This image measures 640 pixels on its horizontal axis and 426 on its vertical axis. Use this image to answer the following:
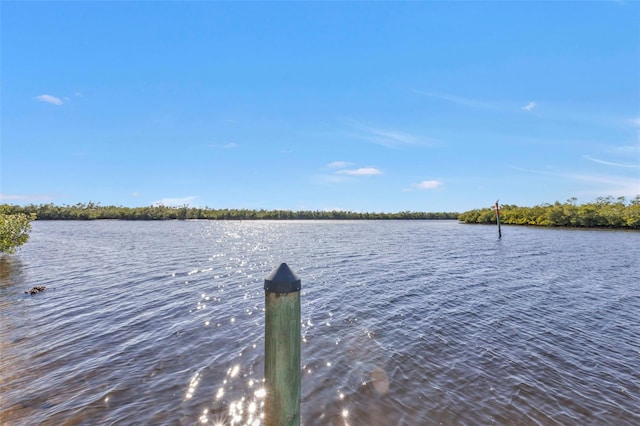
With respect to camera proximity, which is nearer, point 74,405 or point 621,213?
point 74,405

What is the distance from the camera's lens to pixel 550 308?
1154 cm

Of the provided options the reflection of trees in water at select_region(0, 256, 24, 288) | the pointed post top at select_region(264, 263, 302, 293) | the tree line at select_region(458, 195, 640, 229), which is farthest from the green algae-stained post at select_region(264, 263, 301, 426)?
the tree line at select_region(458, 195, 640, 229)

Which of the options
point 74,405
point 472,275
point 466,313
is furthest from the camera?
point 472,275

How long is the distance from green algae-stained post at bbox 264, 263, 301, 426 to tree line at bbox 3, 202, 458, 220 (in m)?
168

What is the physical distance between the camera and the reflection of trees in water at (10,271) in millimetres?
15262

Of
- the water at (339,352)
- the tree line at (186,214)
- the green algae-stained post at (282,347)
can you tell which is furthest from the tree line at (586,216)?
the tree line at (186,214)

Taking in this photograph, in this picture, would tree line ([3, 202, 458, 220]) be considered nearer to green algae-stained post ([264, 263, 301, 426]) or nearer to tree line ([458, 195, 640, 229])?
tree line ([458, 195, 640, 229])

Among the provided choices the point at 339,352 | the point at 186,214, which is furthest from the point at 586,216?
the point at 186,214

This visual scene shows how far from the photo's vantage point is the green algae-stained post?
3.30 metres

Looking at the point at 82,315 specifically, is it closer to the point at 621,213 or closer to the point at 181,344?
the point at 181,344

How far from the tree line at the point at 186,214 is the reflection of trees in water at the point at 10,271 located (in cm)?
13963

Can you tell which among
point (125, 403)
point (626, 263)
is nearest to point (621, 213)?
point (626, 263)

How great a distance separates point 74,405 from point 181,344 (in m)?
2.73

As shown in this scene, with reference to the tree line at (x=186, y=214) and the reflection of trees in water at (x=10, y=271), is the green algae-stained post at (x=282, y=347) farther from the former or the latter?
the tree line at (x=186, y=214)
